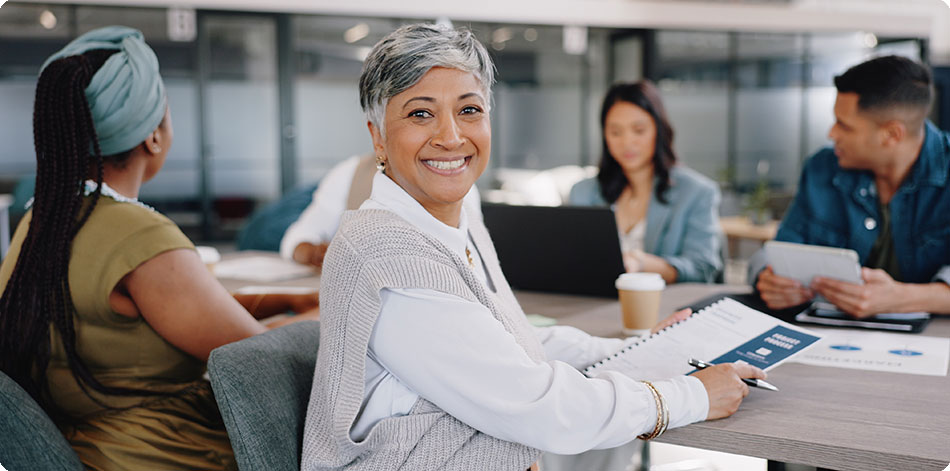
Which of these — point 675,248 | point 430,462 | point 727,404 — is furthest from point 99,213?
point 675,248

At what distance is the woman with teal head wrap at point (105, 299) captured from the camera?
1465mm

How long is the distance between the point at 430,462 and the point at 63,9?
7168mm

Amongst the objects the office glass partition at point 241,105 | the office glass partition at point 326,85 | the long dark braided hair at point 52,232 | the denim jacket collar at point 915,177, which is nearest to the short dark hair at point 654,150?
the denim jacket collar at point 915,177

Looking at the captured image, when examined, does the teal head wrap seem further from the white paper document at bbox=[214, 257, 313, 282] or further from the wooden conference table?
the wooden conference table

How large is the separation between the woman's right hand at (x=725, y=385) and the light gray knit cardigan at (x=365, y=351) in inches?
11.7

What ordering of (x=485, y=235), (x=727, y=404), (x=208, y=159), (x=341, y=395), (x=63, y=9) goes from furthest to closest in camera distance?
(x=208, y=159), (x=63, y=9), (x=485, y=235), (x=727, y=404), (x=341, y=395)

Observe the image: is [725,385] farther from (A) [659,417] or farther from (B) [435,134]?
(B) [435,134]

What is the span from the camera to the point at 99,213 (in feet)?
4.98

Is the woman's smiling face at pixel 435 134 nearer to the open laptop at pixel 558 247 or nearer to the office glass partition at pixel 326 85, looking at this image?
the open laptop at pixel 558 247

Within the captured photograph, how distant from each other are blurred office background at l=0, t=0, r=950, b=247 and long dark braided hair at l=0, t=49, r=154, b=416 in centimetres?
499

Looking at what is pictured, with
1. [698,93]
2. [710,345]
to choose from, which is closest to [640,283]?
[710,345]

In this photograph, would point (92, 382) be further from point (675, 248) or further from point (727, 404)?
Answer: point (675, 248)

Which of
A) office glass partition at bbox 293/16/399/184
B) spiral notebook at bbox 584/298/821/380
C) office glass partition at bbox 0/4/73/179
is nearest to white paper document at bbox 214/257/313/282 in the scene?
spiral notebook at bbox 584/298/821/380

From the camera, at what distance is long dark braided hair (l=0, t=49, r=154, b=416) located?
147 cm
